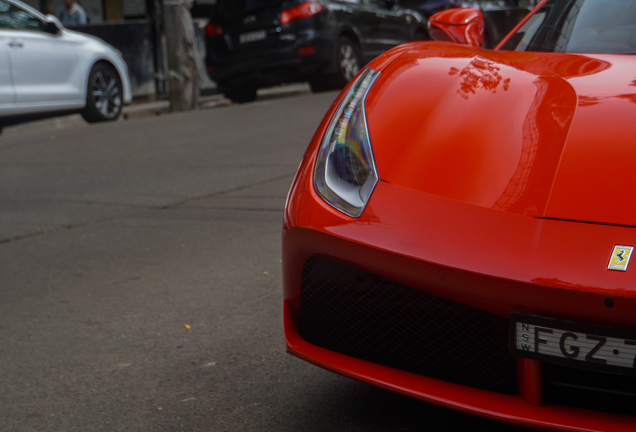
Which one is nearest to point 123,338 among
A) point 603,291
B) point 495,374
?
point 495,374

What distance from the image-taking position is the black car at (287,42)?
11.3 m

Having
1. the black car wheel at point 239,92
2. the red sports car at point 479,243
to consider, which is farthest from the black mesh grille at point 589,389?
the black car wheel at point 239,92

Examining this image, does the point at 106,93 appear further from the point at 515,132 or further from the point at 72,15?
the point at 515,132

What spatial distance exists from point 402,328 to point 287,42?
383 inches

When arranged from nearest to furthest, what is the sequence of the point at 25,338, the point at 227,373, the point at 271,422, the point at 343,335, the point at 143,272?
the point at 343,335 < the point at 271,422 < the point at 227,373 < the point at 25,338 < the point at 143,272

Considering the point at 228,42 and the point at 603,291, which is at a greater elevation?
the point at 603,291

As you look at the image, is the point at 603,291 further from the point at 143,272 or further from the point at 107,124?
the point at 107,124

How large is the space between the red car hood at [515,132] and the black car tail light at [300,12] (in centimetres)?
894

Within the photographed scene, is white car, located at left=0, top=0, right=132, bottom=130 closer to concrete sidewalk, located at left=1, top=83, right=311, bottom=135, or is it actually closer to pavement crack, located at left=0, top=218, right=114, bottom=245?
concrete sidewalk, located at left=1, top=83, right=311, bottom=135

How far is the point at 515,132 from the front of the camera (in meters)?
2.18

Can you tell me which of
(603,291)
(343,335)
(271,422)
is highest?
(603,291)

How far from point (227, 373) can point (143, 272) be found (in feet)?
4.49

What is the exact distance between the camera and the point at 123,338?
119 inches

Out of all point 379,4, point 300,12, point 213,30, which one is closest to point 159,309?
point 300,12
